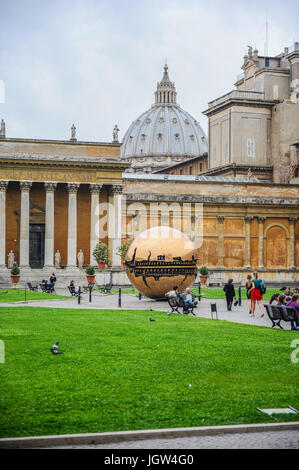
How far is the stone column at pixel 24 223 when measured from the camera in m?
61.6

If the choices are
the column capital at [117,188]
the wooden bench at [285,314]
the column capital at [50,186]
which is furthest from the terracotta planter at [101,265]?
the wooden bench at [285,314]

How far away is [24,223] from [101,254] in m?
7.26

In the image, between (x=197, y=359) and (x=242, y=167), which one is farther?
(x=242, y=167)

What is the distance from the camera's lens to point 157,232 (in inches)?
1395

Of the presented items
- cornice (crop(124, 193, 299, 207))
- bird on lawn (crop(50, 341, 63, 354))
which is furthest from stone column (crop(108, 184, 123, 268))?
bird on lawn (crop(50, 341, 63, 354))

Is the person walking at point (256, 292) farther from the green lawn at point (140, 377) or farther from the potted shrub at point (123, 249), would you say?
the potted shrub at point (123, 249)

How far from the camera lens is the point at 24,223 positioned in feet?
203

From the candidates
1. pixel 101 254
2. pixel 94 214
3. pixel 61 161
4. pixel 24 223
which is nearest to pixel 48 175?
pixel 61 161

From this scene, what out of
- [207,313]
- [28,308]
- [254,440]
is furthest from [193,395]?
[28,308]

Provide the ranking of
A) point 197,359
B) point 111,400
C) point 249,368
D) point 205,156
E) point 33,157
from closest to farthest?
point 111,400, point 249,368, point 197,359, point 33,157, point 205,156

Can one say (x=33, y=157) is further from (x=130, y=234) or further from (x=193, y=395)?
(x=193, y=395)

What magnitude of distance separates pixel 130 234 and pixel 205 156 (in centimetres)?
4142

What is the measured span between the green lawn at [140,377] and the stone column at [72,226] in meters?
40.0

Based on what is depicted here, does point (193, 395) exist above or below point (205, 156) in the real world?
below
